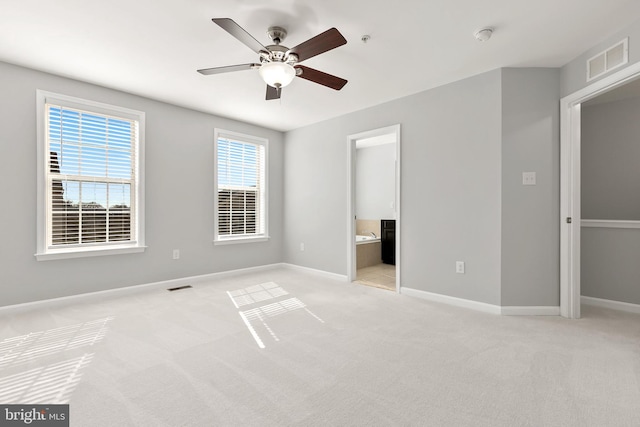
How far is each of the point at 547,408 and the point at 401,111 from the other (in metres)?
3.40

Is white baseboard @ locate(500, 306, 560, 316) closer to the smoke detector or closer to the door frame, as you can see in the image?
the door frame

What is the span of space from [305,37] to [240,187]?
10.1ft

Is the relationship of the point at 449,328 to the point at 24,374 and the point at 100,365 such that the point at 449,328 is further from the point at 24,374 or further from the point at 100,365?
the point at 24,374

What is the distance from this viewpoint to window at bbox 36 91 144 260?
10.9 feet

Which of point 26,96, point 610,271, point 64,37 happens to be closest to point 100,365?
point 64,37

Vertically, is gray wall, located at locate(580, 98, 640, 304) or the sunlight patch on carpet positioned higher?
gray wall, located at locate(580, 98, 640, 304)

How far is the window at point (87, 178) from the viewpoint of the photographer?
10.9 feet

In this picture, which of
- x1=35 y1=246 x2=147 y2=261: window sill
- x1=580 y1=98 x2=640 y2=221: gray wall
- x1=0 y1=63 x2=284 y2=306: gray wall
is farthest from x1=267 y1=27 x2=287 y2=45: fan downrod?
x1=580 y1=98 x2=640 y2=221: gray wall

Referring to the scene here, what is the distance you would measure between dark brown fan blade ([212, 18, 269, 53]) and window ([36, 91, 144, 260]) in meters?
2.66

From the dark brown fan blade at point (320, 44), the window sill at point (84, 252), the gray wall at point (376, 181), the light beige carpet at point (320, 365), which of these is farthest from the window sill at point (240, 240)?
the dark brown fan blade at point (320, 44)

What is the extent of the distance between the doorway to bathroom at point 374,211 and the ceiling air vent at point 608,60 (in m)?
2.49

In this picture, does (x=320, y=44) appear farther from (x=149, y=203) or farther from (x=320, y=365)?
(x=149, y=203)

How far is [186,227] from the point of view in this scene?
4.42 m

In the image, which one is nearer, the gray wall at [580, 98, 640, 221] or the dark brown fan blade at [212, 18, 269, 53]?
the dark brown fan blade at [212, 18, 269, 53]
